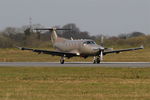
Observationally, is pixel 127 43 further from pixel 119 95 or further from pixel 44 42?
pixel 119 95

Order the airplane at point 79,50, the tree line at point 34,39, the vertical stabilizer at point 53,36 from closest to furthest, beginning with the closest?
the airplane at point 79,50, the vertical stabilizer at point 53,36, the tree line at point 34,39

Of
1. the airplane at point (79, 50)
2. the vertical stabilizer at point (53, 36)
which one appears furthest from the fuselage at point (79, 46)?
the vertical stabilizer at point (53, 36)

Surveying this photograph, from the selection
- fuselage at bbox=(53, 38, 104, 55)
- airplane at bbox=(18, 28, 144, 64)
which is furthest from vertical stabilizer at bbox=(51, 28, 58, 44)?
fuselage at bbox=(53, 38, 104, 55)

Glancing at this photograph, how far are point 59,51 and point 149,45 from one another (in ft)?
112

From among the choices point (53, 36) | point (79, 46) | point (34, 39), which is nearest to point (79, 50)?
point (79, 46)

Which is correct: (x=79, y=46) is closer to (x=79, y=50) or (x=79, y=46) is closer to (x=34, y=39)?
(x=79, y=50)

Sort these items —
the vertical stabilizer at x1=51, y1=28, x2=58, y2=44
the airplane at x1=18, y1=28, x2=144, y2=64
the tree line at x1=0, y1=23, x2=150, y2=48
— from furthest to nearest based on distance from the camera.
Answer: the tree line at x1=0, y1=23, x2=150, y2=48, the vertical stabilizer at x1=51, y1=28, x2=58, y2=44, the airplane at x1=18, y1=28, x2=144, y2=64

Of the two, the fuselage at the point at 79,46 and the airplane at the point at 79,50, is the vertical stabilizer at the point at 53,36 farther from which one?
the fuselage at the point at 79,46

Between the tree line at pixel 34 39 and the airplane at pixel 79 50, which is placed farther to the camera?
the tree line at pixel 34 39

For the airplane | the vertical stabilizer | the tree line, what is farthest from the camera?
the tree line

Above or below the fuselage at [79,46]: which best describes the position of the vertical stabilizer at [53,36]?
above

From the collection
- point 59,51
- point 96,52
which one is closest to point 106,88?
point 96,52

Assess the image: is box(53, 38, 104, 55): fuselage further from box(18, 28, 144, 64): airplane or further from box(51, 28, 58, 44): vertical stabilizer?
box(51, 28, 58, 44): vertical stabilizer

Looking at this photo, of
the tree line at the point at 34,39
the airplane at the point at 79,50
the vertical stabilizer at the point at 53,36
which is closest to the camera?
the airplane at the point at 79,50
